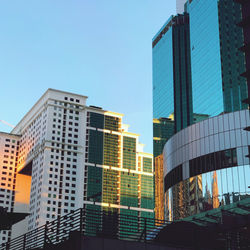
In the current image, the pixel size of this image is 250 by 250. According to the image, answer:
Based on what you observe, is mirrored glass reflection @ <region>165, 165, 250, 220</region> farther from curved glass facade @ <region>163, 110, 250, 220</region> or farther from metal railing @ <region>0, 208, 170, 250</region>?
metal railing @ <region>0, 208, 170, 250</region>

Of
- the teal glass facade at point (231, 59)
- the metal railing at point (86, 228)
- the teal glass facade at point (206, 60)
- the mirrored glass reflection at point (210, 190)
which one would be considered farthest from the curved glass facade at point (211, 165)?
the teal glass facade at point (206, 60)

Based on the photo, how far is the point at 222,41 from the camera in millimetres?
175250

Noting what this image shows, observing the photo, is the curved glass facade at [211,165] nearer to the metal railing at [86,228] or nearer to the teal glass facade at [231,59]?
the metal railing at [86,228]

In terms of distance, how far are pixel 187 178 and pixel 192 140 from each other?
4.57 meters

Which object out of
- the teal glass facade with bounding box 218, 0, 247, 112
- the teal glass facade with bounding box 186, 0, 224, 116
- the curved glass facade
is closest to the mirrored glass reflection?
the curved glass facade

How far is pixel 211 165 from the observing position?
53.6 metres

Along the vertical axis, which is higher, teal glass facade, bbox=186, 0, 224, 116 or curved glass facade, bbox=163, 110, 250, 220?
teal glass facade, bbox=186, 0, 224, 116

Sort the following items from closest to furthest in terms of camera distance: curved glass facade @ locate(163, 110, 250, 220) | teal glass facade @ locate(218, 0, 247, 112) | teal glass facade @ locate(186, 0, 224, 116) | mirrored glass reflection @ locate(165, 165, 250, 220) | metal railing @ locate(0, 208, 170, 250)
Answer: metal railing @ locate(0, 208, 170, 250)
mirrored glass reflection @ locate(165, 165, 250, 220)
curved glass facade @ locate(163, 110, 250, 220)
teal glass facade @ locate(218, 0, 247, 112)
teal glass facade @ locate(186, 0, 224, 116)

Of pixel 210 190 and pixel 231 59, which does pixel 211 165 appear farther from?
pixel 231 59

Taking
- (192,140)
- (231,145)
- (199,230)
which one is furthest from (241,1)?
(192,140)

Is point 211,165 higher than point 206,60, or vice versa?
point 206,60

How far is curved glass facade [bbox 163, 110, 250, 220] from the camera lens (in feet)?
169

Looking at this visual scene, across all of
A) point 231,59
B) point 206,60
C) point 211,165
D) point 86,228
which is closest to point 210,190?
point 211,165

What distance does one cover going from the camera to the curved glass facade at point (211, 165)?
51.7 meters
